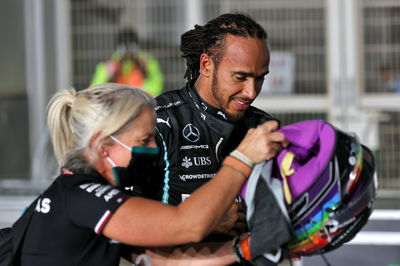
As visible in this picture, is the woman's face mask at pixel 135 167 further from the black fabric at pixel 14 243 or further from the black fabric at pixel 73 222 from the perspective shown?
the black fabric at pixel 14 243

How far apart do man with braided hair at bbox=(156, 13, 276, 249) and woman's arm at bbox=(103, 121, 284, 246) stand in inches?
22.1

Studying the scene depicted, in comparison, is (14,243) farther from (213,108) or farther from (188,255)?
(213,108)

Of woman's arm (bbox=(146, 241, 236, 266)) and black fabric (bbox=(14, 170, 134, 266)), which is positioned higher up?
black fabric (bbox=(14, 170, 134, 266))

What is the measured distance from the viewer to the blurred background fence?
8734mm

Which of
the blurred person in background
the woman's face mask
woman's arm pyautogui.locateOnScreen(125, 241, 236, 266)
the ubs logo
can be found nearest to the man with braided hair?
the ubs logo

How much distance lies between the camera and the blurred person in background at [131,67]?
29.3ft

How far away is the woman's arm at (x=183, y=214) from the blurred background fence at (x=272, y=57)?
640 cm

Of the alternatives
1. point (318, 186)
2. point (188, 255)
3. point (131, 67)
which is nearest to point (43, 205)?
point (188, 255)

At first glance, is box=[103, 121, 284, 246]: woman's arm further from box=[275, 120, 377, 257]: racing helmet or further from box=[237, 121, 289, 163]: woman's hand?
Answer: box=[275, 120, 377, 257]: racing helmet

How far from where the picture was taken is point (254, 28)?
118 inches

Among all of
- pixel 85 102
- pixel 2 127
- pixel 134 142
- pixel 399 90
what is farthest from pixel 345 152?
pixel 2 127

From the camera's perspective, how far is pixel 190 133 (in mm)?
2982

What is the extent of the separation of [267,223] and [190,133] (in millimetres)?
733

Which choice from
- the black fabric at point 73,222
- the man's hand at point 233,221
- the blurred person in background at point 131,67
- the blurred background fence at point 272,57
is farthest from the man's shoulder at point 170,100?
the blurred person in background at point 131,67
